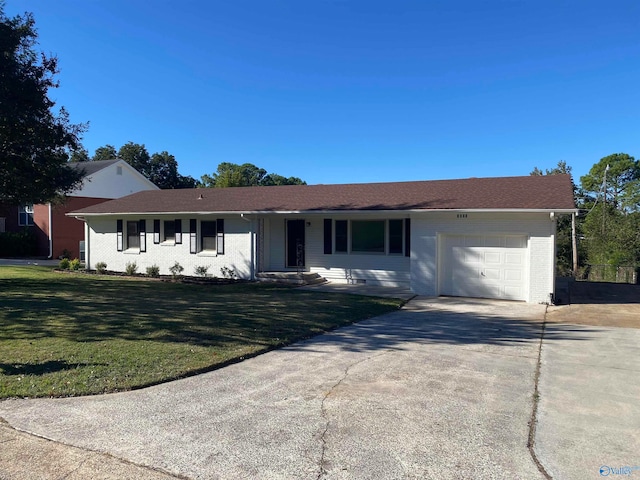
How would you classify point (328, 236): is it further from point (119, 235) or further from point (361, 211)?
point (119, 235)

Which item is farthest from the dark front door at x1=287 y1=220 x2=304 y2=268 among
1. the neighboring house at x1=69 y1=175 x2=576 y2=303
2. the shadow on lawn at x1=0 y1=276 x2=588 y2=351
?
the shadow on lawn at x1=0 y1=276 x2=588 y2=351

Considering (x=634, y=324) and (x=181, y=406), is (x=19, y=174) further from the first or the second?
(x=634, y=324)

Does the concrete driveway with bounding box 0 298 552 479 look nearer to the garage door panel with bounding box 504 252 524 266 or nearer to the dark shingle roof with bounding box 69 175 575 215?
the garage door panel with bounding box 504 252 524 266

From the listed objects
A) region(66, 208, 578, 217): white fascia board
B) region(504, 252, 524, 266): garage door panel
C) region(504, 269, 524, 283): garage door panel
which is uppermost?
region(66, 208, 578, 217): white fascia board

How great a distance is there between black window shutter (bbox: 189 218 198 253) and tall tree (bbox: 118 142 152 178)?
4250 cm

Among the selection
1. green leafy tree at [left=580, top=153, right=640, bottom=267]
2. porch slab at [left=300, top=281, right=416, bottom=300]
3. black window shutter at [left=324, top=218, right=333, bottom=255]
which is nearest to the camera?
porch slab at [left=300, top=281, right=416, bottom=300]

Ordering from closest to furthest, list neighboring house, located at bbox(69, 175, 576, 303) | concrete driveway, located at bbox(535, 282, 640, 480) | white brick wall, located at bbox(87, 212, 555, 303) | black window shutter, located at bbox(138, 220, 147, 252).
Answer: concrete driveway, located at bbox(535, 282, 640, 480) → white brick wall, located at bbox(87, 212, 555, 303) → neighboring house, located at bbox(69, 175, 576, 303) → black window shutter, located at bbox(138, 220, 147, 252)

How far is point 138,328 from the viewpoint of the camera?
838 cm

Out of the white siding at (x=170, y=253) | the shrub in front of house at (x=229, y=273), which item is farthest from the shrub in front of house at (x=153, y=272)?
the shrub in front of house at (x=229, y=273)

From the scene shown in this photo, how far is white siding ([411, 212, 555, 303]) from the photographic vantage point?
12977 mm

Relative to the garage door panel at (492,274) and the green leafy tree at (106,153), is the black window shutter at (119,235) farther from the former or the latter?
the green leafy tree at (106,153)

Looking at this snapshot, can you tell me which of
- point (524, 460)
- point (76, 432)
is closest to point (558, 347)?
point (524, 460)

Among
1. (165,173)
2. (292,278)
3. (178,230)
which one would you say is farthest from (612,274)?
(165,173)

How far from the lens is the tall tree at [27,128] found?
1285 centimetres
